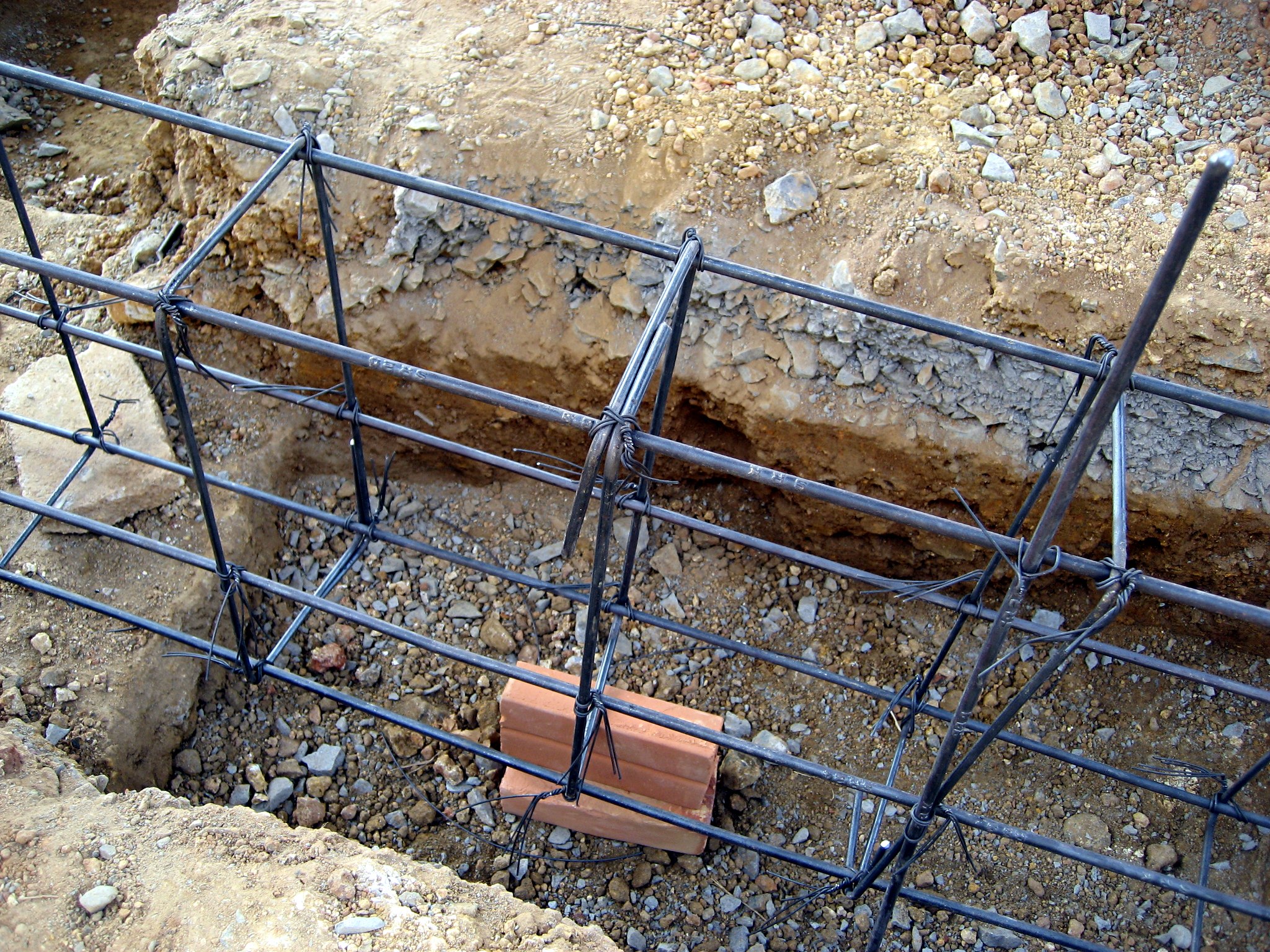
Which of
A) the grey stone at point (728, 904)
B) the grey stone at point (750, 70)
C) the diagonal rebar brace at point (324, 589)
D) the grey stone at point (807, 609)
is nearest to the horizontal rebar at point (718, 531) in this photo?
the diagonal rebar brace at point (324, 589)

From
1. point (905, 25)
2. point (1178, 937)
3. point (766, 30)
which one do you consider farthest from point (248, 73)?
point (1178, 937)

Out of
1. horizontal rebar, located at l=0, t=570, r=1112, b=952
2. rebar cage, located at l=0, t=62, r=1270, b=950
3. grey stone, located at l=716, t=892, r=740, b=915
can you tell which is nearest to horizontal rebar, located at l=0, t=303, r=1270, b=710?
rebar cage, located at l=0, t=62, r=1270, b=950

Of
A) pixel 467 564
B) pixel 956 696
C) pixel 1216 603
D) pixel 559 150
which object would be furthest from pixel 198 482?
pixel 956 696

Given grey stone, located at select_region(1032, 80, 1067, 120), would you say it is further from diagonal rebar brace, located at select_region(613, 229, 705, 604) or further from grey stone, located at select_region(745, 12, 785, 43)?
Answer: diagonal rebar brace, located at select_region(613, 229, 705, 604)

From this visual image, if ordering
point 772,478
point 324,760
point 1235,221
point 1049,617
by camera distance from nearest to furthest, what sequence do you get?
point 772,478, point 324,760, point 1235,221, point 1049,617

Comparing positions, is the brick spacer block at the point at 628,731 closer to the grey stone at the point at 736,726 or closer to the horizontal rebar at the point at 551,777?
the horizontal rebar at the point at 551,777

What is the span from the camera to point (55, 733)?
12.3 ft

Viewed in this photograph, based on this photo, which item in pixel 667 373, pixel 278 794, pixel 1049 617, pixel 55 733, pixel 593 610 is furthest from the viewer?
pixel 1049 617

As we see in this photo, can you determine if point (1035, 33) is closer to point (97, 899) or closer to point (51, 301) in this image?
point (51, 301)

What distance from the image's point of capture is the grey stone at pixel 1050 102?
461 centimetres

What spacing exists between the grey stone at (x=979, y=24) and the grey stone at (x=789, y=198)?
131 centimetres

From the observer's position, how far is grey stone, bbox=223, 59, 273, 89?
4.64 metres

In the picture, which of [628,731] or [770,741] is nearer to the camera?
[628,731]

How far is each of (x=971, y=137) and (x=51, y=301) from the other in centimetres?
404
